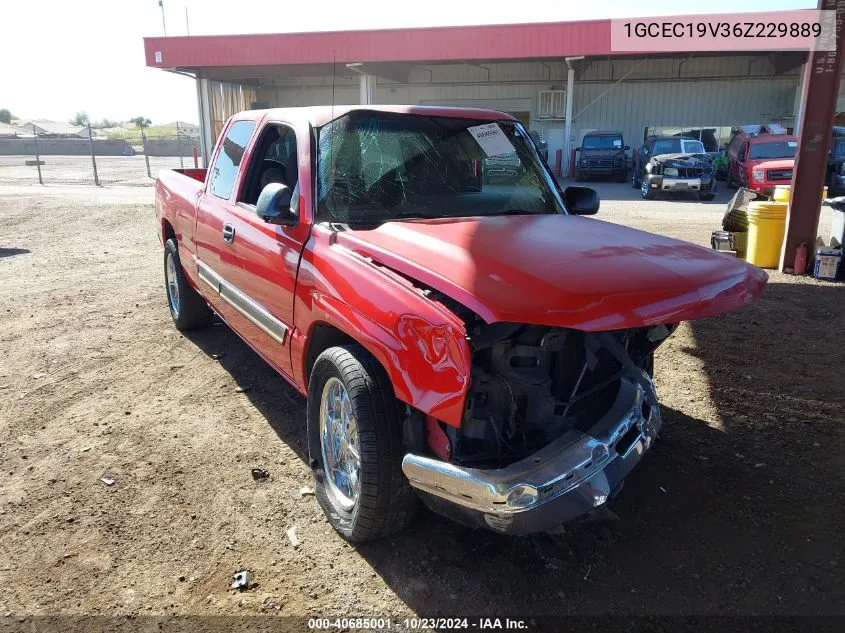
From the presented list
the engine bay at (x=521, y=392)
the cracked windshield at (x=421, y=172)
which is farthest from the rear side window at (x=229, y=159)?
the engine bay at (x=521, y=392)

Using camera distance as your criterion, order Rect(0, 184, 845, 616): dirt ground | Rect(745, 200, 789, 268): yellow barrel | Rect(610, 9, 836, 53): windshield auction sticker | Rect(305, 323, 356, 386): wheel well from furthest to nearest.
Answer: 1. Rect(610, 9, 836, 53): windshield auction sticker
2. Rect(745, 200, 789, 268): yellow barrel
3. Rect(305, 323, 356, 386): wheel well
4. Rect(0, 184, 845, 616): dirt ground

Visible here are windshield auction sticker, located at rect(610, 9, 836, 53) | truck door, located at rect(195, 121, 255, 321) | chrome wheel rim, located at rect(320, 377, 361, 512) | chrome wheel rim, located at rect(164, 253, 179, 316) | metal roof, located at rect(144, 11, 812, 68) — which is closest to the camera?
chrome wheel rim, located at rect(320, 377, 361, 512)

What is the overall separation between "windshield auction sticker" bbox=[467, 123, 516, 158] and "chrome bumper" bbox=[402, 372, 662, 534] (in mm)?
1927

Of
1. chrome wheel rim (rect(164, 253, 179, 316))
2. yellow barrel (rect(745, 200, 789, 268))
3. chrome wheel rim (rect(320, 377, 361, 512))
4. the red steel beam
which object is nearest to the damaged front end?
chrome wheel rim (rect(320, 377, 361, 512))

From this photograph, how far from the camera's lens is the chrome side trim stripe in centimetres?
363

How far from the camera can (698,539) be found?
3.06 m

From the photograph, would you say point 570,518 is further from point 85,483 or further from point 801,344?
point 801,344

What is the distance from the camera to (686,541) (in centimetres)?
304

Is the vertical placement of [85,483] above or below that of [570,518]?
below

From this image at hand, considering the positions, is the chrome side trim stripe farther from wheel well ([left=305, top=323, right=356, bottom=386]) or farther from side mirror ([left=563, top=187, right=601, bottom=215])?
side mirror ([left=563, top=187, right=601, bottom=215])

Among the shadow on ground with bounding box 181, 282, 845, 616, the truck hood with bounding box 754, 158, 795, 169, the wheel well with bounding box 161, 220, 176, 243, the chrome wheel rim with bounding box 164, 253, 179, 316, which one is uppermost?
the truck hood with bounding box 754, 158, 795, 169

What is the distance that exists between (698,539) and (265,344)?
2.56m

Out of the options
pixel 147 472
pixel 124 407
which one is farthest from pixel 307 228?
pixel 124 407

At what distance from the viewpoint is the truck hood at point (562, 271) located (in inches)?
90.1
